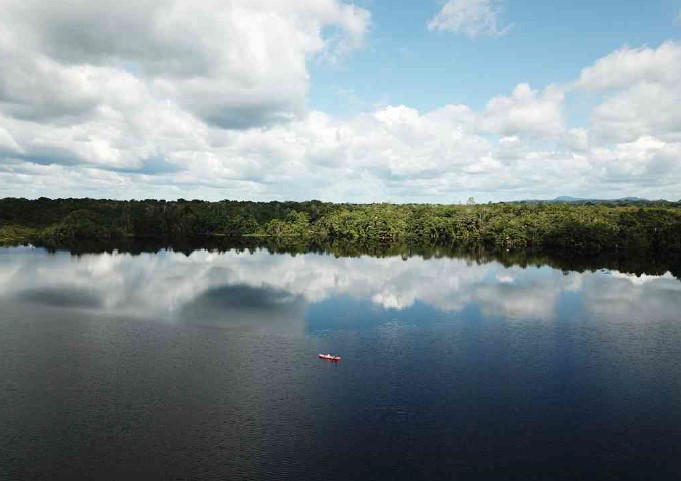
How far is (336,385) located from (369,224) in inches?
4299

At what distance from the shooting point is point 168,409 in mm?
25594

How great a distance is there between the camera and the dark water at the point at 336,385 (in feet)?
70.0

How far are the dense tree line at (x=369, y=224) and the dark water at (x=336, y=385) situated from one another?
53.9m

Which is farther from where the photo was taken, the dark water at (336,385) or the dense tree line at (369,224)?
the dense tree line at (369,224)

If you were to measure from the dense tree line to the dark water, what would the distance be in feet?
177

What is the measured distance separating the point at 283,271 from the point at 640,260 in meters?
64.2

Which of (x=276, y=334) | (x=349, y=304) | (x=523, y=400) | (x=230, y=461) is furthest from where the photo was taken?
(x=349, y=304)

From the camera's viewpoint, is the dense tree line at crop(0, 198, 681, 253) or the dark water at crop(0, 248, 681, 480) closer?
the dark water at crop(0, 248, 681, 480)

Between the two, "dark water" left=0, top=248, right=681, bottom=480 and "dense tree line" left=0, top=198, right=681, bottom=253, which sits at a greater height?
"dense tree line" left=0, top=198, right=681, bottom=253

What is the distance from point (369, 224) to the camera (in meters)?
137

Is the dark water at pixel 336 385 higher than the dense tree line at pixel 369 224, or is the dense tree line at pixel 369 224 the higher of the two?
the dense tree line at pixel 369 224

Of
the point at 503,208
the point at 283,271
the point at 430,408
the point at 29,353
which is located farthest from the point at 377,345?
the point at 503,208

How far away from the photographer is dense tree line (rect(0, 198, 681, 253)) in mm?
104000

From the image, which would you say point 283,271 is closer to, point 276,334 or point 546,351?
point 276,334
